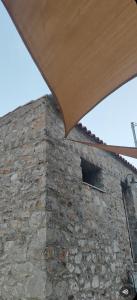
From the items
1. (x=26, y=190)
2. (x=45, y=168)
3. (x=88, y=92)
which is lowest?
(x=26, y=190)

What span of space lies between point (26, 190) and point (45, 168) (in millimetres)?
425

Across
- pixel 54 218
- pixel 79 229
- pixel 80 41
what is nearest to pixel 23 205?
pixel 54 218

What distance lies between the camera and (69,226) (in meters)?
3.61

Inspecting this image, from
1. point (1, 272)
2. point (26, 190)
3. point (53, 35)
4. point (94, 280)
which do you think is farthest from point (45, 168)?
point (53, 35)

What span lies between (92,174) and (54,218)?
6.94ft

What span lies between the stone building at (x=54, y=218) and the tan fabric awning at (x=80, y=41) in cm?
167

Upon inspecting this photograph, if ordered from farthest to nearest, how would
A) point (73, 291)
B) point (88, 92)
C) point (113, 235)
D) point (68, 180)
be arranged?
point (113, 235) → point (68, 180) → point (73, 291) → point (88, 92)

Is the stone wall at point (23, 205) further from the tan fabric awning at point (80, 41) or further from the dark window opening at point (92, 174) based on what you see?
the tan fabric awning at point (80, 41)

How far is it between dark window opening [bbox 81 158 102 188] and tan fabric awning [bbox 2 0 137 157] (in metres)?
2.87

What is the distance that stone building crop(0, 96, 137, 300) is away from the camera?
3148 mm

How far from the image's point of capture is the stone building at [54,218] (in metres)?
3.15

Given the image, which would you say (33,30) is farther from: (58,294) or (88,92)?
(58,294)

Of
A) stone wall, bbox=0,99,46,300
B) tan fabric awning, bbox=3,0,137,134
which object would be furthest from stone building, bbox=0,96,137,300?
tan fabric awning, bbox=3,0,137,134

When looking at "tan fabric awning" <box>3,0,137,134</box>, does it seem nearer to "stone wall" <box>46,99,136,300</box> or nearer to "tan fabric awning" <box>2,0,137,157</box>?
"tan fabric awning" <box>2,0,137,157</box>
